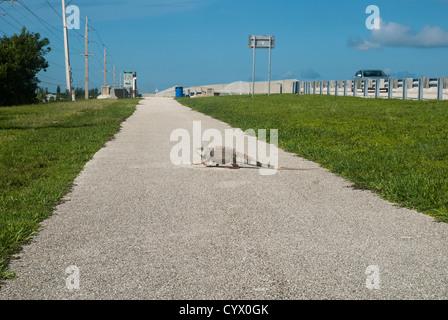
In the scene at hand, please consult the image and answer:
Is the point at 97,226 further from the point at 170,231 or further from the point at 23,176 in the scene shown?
the point at 23,176

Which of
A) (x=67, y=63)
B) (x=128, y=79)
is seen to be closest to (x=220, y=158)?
(x=67, y=63)

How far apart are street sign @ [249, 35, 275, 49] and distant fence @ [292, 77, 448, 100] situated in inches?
226

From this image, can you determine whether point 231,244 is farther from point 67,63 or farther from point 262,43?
point 67,63

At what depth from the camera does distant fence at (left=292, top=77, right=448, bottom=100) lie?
85.2 feet

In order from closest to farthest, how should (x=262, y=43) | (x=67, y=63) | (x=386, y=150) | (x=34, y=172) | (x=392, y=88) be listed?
(x=34, y=172) < (x=386, y=150) < (x=392, y=88) < (x=262, y=43) < (x=67, y=63)

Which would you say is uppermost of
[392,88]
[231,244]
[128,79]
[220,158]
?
[128,79]

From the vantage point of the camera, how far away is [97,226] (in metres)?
4.98

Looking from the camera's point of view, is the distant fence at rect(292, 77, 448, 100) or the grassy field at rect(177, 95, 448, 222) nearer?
the grassy field at rect(177, 95, 448, 222)

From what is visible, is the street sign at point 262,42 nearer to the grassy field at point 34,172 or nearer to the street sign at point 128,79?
the grassy field at point 34,172

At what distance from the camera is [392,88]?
30.0 metres

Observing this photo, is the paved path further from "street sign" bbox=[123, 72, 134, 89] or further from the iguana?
"street sign" bbox=[123, 72, 134, 89]

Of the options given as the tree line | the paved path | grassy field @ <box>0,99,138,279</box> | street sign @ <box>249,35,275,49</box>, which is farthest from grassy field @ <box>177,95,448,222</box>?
the tree line

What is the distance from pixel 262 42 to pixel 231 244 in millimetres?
40311
